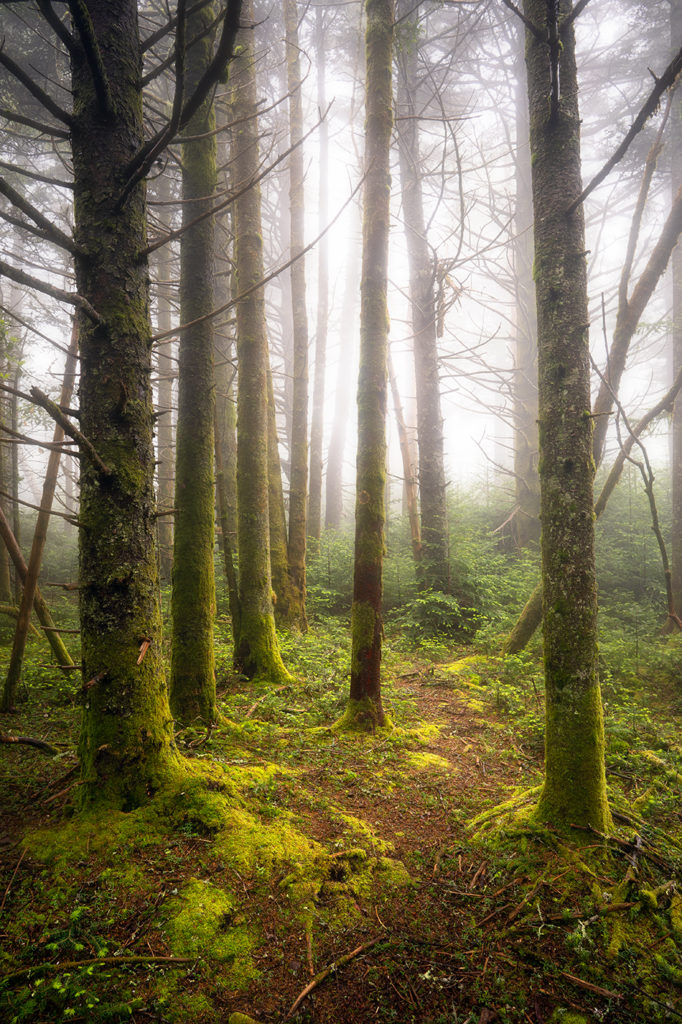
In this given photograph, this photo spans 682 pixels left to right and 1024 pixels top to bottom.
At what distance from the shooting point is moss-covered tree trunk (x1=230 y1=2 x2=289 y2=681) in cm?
616

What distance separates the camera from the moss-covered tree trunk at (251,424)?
20.2ft

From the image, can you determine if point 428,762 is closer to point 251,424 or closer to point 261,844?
point 261,844

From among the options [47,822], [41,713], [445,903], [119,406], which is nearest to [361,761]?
[445,903]

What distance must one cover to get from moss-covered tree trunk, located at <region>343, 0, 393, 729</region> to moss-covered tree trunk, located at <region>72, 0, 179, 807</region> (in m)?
2.43

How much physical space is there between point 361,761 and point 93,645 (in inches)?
106

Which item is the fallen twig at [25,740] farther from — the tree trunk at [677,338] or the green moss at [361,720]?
the tree trunk at [677,338]

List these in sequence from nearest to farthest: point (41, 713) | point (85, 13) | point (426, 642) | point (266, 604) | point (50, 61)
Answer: point (85, 13), point (41, 713), point (266, 604), point (426, 642), point (50, 61)

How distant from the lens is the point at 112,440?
2.64m

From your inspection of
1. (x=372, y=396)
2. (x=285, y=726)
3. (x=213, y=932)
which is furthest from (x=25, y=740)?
(x=372, y=396)

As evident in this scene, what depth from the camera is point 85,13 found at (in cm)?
213

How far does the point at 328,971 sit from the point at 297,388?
1013 centimetres

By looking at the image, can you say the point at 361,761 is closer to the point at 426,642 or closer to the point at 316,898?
the point at 316,898

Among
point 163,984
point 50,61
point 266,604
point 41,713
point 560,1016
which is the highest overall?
point 50,61

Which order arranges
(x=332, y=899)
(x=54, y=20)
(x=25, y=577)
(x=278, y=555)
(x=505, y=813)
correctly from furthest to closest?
(x=278, y=555), (x=25, y=577), (x=505, y=813), (x=332, y=899), (x=54, y=20)
